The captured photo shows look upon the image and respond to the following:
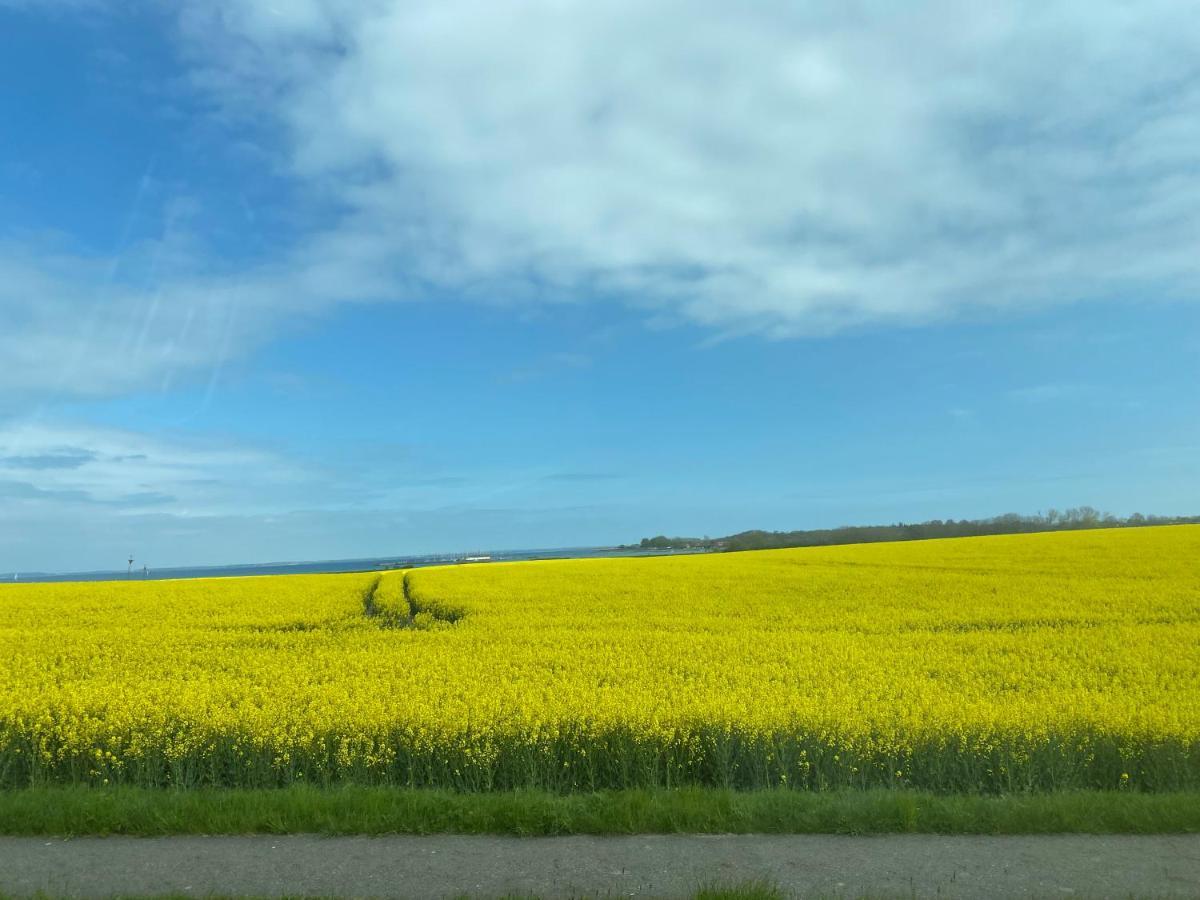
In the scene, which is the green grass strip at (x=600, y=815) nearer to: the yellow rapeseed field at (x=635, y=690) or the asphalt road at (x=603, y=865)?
the asphalt road at (x=603, y=865)

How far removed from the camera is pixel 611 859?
566 centimetres

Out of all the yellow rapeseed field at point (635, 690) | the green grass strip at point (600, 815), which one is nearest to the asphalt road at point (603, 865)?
the green grass strip at point (600, 815)

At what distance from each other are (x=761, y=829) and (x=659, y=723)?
121 inches

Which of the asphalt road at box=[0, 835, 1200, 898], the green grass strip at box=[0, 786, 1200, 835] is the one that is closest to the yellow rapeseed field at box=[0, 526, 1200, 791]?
the green grass strip at box=[0, 786, 1200, 835]

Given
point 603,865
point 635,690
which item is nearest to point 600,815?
point 603,865

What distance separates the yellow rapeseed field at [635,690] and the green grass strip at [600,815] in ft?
5.92

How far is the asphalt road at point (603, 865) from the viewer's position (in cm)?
520

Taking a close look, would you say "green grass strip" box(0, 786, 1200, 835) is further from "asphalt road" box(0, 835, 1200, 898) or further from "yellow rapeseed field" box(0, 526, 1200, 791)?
"yellow rapeseed field" box(0, 526, 1200, 791)

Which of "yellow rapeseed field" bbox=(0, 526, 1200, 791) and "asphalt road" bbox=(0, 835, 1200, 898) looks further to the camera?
"yellow rapeseed field" bbox=(0, 526, 1200, 791)

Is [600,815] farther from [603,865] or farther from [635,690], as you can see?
[635,690]

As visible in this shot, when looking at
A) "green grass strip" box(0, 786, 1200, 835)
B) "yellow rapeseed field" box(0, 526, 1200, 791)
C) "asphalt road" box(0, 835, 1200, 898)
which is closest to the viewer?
"asphalt road" box(0, 835, 1200, 898)

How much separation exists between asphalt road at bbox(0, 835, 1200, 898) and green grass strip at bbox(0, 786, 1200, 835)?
0.15 meters

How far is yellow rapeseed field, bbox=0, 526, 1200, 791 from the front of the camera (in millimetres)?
8906

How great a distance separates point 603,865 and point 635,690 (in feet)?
18.5
